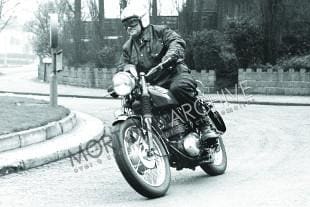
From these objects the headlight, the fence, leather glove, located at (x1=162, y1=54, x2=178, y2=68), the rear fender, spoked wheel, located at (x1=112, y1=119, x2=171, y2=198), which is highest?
leather glove, located at (x1=162, y1=54, x2=178, y2=68)

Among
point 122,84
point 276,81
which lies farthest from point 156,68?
point 276,81

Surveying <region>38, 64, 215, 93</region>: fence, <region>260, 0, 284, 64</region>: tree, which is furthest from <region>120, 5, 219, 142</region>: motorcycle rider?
<region>260, 0, 284, 64</region>: tree

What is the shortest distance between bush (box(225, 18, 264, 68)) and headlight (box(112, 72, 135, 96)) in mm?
17703

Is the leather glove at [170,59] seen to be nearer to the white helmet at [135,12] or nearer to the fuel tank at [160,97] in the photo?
the fuel tank at [160,97]

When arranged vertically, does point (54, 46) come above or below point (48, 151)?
above

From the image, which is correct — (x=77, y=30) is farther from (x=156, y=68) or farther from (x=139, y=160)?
(x=139, y=160)

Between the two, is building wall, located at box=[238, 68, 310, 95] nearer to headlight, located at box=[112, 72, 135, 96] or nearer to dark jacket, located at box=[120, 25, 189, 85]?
dark jacket, located at box=[120, 25, 189, 85]

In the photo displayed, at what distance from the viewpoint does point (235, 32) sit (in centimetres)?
2395

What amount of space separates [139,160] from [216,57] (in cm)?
1768

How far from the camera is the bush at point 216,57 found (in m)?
23.6

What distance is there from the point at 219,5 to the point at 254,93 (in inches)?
245

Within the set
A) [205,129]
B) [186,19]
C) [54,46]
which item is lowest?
[205,129]

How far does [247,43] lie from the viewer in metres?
23.8

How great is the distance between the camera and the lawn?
10172 millimetres
